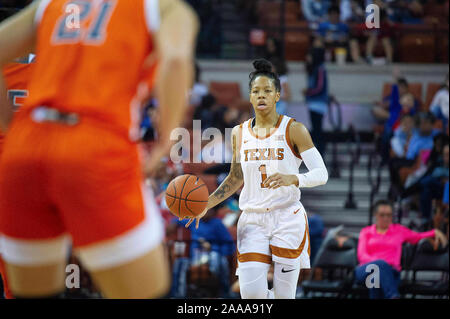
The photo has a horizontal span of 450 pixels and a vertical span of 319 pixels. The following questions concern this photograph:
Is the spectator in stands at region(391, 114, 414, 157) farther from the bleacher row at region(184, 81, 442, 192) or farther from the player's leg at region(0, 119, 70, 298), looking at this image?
the player's leg at region(0, 119, 70, 298)

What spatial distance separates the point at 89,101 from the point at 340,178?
932 cm

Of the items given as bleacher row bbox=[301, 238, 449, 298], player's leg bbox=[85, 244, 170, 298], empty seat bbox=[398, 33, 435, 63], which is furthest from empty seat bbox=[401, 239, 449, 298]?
empty seat bbox=[398, 33, 435, 63]

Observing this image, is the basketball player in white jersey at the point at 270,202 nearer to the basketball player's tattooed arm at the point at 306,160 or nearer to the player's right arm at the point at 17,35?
the basketball player's tattooed arm at the point at 306,160

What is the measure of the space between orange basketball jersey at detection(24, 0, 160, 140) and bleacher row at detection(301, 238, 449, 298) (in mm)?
5862

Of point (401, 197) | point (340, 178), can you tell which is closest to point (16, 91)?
point (401, 197)

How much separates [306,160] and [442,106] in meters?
7.27

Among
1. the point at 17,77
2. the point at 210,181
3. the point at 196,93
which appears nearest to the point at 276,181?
the point at 17,77

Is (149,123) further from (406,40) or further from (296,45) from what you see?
(406,40)

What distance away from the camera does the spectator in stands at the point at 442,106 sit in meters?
11.4

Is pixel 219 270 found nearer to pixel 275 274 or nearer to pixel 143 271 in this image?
pixel 275 274

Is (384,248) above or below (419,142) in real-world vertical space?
below

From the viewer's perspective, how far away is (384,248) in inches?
313
